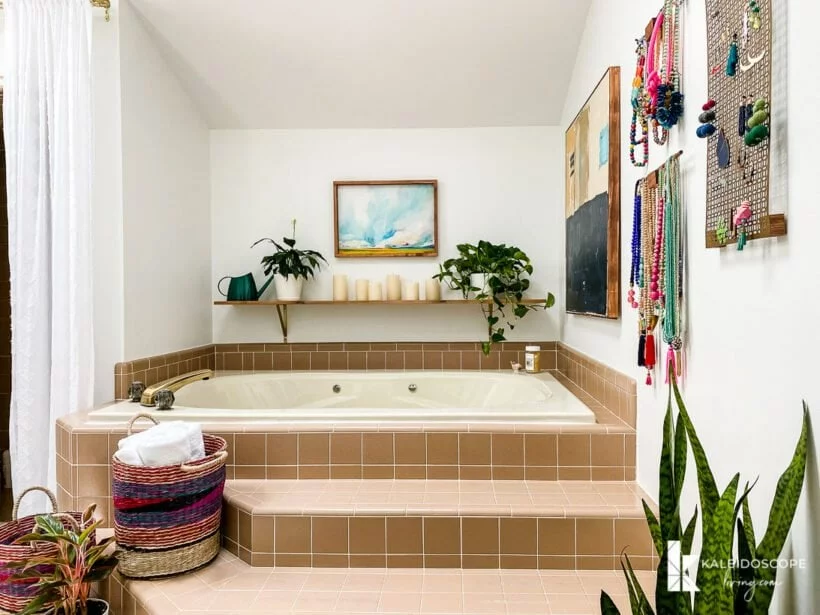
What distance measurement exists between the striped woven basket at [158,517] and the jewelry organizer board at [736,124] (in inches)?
64.4

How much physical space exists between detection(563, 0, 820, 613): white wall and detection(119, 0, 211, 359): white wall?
2225 millimetres

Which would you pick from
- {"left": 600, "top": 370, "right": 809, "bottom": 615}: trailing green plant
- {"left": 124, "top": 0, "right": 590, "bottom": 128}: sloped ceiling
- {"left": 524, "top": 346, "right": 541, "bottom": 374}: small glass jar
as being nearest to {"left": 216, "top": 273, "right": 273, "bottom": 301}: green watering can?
{"left": 124, "top": 0, "right": 590, "bottom": 128}: sloped ceiling

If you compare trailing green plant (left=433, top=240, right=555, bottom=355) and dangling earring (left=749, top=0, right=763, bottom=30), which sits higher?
dangling earring (left=749, top=0, right=763, bottom=30)

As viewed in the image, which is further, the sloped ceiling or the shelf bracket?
the shelf bracket

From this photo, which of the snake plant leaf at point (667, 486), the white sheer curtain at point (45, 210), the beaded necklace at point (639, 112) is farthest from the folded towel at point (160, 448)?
the beaded necklace at point (639, 112)

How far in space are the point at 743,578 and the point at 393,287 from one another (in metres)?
2.56

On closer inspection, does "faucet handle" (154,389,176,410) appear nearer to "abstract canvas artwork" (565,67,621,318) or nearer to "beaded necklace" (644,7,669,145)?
"abstract canvas artwork" (565,67,621,318)

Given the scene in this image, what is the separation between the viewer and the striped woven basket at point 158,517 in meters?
1.73

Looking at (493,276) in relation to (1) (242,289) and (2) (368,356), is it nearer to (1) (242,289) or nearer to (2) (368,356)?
(2) (368,356)

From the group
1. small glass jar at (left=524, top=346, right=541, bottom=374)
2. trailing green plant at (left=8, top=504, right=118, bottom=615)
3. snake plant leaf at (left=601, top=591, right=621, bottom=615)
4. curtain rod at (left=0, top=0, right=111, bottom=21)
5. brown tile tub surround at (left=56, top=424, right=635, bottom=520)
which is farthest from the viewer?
small glass jar at (left=524, top=346, right=541, bottom=374)

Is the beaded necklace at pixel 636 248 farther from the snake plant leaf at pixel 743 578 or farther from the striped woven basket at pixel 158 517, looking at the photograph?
the striped woven basket at pixel 158 517

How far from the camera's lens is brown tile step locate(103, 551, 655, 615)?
1568mm

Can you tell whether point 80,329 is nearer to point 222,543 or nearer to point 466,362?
point 222,543

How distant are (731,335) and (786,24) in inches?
25.7
